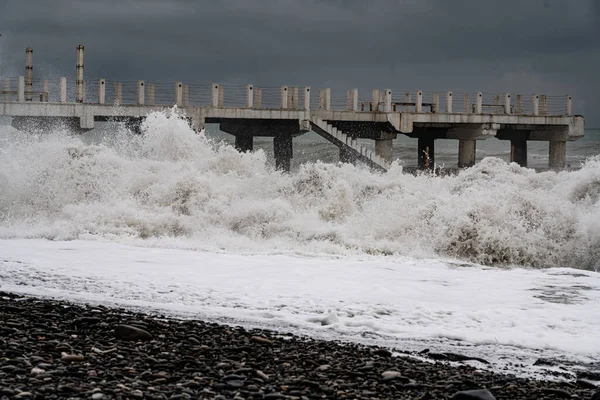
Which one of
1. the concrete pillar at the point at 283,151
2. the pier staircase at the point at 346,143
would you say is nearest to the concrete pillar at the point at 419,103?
the pier staircase at the point at 346,143

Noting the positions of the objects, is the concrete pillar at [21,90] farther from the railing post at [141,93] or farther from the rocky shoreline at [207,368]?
the rocky shoreline at [207,368]

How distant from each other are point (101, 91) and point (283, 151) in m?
8.74

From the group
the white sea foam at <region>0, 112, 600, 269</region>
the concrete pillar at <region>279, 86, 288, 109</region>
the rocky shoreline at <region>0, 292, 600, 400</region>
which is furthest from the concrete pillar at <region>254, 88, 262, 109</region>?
the rocky shoreline at <region>0, 292, 600, 400</region>

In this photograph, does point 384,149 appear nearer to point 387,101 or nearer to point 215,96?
point 387,101

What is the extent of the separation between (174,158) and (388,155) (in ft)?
46.6

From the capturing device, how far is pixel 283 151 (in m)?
34.4

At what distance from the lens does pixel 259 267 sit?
10812 mm

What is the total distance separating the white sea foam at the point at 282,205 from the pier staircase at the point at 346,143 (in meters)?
10.6

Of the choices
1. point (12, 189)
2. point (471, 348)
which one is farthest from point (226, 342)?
point (12, 189)

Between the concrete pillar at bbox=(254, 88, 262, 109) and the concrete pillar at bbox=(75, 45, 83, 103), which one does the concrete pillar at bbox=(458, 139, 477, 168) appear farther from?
the concrete pillar at bbox=(75, 45, 83, 103)

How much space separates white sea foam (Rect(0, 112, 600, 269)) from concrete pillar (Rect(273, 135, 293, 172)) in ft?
43.1

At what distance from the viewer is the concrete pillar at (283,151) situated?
112 feet

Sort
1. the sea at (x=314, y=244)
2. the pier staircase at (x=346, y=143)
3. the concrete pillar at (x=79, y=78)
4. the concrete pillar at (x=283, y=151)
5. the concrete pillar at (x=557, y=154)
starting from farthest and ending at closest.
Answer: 1. the concrete pillar at (x=557, y=154)
2. the concrete pillar at (x=283, y=151)
3. the pier staircase at (x=346, y=143)
4. the concrete pillar at (x=79, y=78)
5. the sea at (x=314, y=244)

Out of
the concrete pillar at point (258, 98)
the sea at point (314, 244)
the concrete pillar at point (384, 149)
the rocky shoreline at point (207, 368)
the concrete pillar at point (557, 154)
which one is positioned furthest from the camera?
the concrete pillar at point (557, 154)
